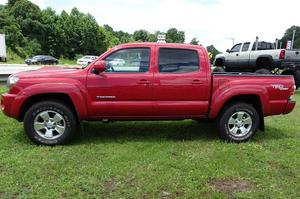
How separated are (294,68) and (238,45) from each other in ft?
11.1

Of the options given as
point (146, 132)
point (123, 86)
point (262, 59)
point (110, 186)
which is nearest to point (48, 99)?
point (123, 86)

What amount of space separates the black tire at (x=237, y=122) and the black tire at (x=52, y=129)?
258cm

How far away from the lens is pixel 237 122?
7.08m

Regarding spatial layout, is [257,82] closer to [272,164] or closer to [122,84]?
[272,164]

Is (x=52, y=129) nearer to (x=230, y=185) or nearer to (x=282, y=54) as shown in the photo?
(x=230, y=185)

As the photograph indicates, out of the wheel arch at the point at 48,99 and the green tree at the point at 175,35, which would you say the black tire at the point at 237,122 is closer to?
the wheel arch at the point at 48,99

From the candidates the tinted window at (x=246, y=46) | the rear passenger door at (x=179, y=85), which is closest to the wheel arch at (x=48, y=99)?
the rear passenger door at (x=179, y=85)

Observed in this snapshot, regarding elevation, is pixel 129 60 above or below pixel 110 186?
above

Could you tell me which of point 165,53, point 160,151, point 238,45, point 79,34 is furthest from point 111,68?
point 79,34

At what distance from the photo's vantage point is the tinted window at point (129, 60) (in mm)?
6621

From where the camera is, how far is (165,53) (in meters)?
6.80

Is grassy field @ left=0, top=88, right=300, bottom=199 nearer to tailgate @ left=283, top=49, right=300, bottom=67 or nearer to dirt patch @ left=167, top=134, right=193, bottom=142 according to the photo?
dirt patch @ left=167, top=134, right=193, bottom=142

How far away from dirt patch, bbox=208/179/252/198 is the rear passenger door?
6.37 feet

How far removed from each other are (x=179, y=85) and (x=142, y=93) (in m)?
0.64
